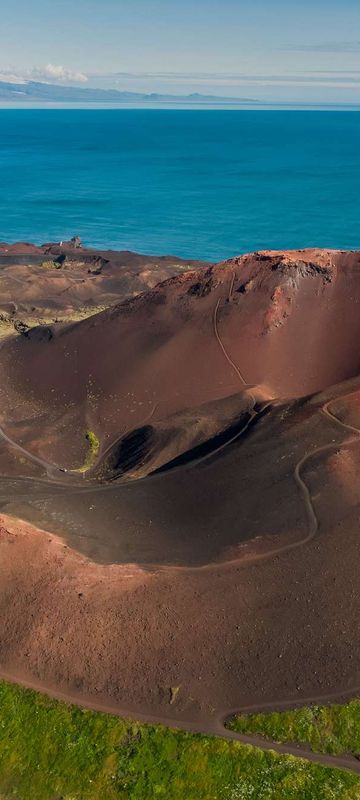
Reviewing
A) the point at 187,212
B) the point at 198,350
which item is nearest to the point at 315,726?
the point at 198,350

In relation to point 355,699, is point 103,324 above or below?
above

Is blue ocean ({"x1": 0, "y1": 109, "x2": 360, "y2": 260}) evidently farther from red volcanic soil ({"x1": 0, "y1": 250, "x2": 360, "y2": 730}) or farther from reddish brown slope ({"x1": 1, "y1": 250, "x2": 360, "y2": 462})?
red volcanic soil ({"x1": 0, "y1": 250, "x2": 360, "y2": 730})

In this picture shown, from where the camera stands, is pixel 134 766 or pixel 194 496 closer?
pixel 134 766

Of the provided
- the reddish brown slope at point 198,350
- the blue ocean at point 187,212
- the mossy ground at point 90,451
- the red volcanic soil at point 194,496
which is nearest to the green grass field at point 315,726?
the red volcanic soil at point 194,496

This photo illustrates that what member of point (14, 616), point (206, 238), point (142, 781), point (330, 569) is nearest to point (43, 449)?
point (14, 616)

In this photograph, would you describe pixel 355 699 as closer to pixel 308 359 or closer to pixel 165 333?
pixel 308 359

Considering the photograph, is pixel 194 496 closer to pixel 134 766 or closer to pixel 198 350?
pixel 134 766
